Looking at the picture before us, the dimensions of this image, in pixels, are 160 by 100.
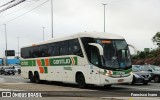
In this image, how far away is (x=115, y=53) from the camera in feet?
75.6

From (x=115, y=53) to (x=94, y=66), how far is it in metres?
1.49

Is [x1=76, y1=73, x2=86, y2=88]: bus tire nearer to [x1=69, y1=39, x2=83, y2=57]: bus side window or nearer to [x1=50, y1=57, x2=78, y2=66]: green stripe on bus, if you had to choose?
[x1=50, y1=57, x2=78, y2=66]: green stripe on bus

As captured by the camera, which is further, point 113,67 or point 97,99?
point 113,67

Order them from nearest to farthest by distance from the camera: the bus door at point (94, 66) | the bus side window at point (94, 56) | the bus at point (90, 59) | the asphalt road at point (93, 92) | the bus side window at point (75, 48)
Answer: the asphalt road at point (93, 92) < the bus at point (90, 59) < the bus door at point (94, 66) < the bus side window at point (94, 56) < the bus side window at point (75, 48)

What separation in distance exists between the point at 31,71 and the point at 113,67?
40.4ft

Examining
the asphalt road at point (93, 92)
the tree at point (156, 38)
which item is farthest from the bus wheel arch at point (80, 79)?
the tree at point (156, 38)

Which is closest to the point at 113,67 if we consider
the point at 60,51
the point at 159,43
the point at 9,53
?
the point at 60,51

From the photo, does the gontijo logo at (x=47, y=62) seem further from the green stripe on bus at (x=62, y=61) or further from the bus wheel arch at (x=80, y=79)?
the bus wheel arch at (x=80, y=79)

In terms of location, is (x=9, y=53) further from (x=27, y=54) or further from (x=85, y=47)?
(x=85, y=47)

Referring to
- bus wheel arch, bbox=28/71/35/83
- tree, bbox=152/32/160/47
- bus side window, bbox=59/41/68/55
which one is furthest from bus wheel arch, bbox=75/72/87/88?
tree, bbox=152/32/160/47

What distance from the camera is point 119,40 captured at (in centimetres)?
2394

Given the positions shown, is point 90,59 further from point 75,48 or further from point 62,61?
point 62,61

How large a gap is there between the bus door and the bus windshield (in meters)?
0.55

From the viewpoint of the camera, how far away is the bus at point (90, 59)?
2280cm
